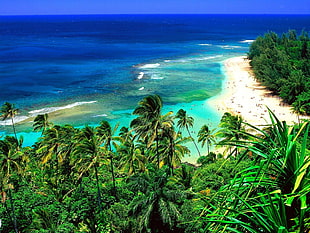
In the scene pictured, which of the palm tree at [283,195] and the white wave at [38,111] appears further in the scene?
the white wave at [38,111]

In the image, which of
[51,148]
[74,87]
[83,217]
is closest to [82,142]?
[83,217]

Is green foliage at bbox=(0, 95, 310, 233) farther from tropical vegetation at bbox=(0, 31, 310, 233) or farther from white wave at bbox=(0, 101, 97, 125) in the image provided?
white wave at bbox=(0, 101, 97, 125)

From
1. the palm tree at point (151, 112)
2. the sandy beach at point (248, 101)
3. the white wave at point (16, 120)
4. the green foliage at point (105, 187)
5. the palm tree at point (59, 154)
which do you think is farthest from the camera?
the white wave at point (16, 120)

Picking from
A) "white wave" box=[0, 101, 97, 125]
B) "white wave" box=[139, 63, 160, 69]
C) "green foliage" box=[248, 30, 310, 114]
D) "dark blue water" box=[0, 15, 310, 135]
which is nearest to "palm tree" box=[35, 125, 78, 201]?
"dark blue water" box=[0, 15, 310, 135]

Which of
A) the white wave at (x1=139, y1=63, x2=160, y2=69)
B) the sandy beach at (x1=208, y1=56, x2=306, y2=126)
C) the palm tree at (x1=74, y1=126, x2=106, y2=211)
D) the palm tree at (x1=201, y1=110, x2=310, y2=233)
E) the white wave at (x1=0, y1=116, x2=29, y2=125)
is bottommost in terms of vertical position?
the white wave at (x1=0, y1=116, x2=29, y2=125)

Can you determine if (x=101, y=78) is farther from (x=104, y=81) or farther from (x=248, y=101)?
(x=248, y=101)

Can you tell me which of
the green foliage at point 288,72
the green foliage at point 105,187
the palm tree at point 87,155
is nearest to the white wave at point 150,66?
the green foliage at point 288,72

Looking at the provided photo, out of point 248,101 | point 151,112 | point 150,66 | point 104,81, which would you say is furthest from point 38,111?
point 150,66

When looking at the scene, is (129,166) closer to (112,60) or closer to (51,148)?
(51,148)

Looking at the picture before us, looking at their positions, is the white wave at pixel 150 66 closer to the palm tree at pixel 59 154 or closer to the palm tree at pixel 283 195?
the palm tree at pixel 59 154
